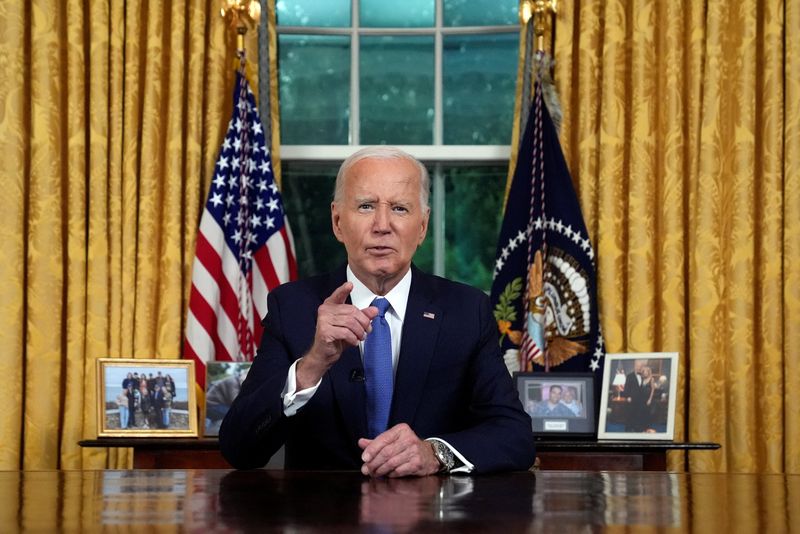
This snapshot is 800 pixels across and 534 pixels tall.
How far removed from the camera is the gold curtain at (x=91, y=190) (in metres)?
4.21

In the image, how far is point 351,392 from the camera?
2391mm

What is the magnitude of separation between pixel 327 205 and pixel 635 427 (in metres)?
1.59

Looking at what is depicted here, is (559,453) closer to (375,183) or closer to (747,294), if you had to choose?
(747,294)

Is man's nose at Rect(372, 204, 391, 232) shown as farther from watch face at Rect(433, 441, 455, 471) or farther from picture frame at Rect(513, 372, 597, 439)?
picture frame at Rect(513, 372, 597, 439)

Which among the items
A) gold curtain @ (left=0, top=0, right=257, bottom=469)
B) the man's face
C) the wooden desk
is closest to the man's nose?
the man's face

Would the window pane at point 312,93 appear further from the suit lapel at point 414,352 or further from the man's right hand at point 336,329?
the man's right hand at point 336,329

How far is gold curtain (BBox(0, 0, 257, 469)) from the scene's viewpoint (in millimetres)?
4211

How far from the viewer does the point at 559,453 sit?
3736 millimetres

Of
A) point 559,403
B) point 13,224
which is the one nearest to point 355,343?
point 559,403

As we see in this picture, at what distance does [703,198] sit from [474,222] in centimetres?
96

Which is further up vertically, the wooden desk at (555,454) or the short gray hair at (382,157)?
the short gray hair at (382,157)

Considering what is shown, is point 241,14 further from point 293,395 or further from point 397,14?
point 293,395

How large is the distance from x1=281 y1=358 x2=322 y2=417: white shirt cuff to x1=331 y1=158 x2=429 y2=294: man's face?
0.36m

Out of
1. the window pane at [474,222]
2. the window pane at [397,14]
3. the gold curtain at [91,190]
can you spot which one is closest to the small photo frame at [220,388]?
the gold curtain at [91,190]
